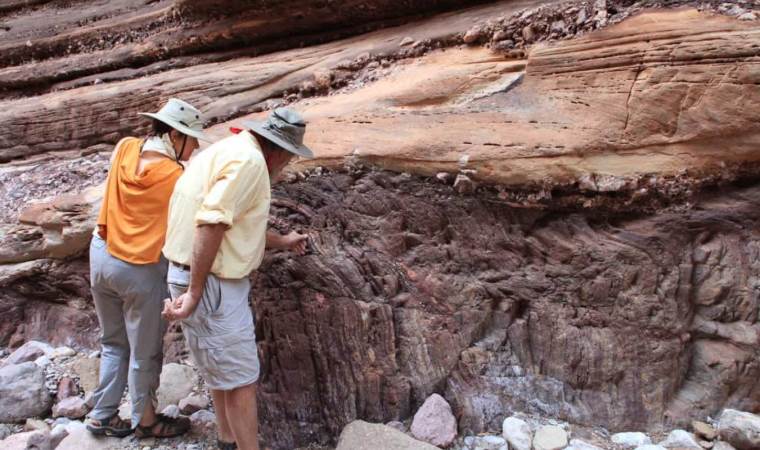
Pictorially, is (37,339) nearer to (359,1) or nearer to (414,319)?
(414,319)

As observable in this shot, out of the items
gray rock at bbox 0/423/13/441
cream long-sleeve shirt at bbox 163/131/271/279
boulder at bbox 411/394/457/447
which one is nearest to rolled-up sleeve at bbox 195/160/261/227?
cream long-sleeve shirt at bbox 163/131/271/279

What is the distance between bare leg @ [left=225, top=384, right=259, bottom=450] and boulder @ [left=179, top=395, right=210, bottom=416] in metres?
0.97

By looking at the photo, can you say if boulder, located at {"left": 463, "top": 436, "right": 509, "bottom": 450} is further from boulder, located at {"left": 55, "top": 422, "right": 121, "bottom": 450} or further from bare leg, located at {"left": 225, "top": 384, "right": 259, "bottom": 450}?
boulder, located at {"left": 55, "top": 422, "right": 121, "bottom": 450}

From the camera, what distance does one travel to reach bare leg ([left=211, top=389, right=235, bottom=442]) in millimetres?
2785

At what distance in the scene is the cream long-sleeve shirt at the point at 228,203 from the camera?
7.55ft

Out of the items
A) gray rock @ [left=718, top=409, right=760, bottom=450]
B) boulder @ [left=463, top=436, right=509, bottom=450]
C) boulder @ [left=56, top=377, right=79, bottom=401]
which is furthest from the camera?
boulder @ [left=56, top=377, right=79, bottom=401]

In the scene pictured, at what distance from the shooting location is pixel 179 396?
3.61 meters

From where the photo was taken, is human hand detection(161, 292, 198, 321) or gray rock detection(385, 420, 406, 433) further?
gray rock detection(385, 420, 406, 433)

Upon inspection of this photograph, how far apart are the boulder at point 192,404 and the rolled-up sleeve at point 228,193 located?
5.46 ft

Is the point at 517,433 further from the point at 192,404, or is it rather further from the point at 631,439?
the point at 192,404

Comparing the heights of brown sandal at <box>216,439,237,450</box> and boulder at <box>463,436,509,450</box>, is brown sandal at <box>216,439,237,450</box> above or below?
above

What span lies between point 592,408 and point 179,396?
246 centimetres

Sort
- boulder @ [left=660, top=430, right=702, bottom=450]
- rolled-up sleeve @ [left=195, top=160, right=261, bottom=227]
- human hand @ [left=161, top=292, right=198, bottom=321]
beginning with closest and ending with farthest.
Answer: rolled-up sleeve @ [left=195, top=160, right=261, bottom=227] < human hand @ [left=161, top=292, right=198, bottom=321] < boulder @ [left=660, top=430, right=702, bottom=450]

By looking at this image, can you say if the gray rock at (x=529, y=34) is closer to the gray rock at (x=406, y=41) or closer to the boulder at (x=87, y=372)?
the gray rock at (x=406, y=41)
